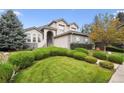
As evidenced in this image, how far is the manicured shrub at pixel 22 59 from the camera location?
23.8ft

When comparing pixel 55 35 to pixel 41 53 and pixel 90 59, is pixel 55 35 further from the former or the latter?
pixel 90 59

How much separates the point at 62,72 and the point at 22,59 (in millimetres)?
841

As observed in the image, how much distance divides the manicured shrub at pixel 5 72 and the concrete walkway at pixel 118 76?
1975mm

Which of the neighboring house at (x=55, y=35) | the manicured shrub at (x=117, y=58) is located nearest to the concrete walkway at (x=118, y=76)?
the manicured shrub at (x=117, y=58)

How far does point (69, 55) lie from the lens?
758 centimetres

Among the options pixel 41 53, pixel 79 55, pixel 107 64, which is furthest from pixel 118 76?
pixel 41 53

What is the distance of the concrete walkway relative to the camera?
712 centimetres

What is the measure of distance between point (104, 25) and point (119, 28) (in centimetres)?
31

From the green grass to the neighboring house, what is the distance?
349 mm

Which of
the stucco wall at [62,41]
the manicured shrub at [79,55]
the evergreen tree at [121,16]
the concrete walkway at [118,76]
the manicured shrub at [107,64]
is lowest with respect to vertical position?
the concrete walkway at [118,76]

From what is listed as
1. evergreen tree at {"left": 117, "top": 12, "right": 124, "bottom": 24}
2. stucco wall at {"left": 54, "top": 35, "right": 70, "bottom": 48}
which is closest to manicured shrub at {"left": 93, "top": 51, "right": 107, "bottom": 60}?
stucco wall at {"left": 54, "top": 35, "right": 70, "bottom": 48}

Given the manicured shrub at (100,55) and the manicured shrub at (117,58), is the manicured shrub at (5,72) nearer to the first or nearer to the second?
the manicured shrub at (100,55)

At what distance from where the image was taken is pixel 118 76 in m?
7.25
